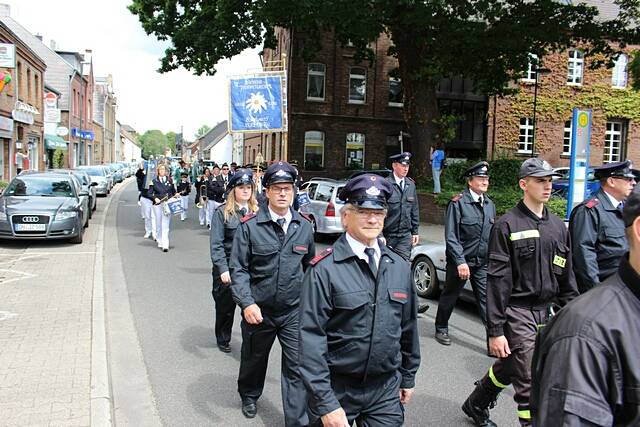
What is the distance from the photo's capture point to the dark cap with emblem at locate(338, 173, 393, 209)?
2746 mm

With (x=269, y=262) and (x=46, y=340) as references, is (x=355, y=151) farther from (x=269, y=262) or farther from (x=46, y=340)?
(x=269, y=262)

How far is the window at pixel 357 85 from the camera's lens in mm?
33281

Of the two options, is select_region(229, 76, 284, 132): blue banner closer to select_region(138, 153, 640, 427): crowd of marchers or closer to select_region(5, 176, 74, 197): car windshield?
select_region(5, 176, 74, 197): car windshield

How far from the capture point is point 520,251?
3.81 metres

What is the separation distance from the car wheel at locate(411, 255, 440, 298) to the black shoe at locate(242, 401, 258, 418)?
4.37 meters

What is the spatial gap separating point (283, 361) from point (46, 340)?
344cm

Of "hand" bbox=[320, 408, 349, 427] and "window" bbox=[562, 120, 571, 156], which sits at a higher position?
"window" bbox=[562, 120, 571, 156]

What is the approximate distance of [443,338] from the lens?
6.46 meters

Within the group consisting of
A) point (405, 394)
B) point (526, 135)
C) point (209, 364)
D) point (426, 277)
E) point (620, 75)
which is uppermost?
point (620, 75)

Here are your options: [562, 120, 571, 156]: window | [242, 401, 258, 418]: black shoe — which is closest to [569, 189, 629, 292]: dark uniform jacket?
[242, 401, 258, 418]: black shoe

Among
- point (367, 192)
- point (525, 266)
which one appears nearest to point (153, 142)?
point (525, 266)

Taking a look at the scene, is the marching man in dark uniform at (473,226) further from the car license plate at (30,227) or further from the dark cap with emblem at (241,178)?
the car license plate at (30,227)

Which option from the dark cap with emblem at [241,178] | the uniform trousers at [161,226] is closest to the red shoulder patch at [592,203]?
the dark cap with emblem at [241,178]

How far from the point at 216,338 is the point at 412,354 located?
381 centimetres
